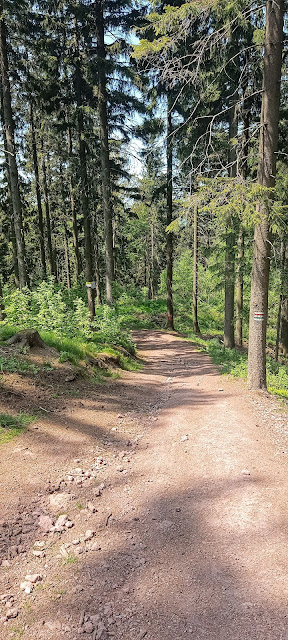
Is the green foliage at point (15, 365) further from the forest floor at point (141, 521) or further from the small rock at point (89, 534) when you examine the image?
the small rock at point (89, 534)

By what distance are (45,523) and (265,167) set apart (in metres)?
6.94

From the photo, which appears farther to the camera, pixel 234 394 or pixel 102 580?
pixel 234 394

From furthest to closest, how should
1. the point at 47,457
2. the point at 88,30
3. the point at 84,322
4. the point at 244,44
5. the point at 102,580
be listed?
the point at 88,30 < the point at 244,44 < the point at 84,322 < the point at 47,457 < the point at 102,580

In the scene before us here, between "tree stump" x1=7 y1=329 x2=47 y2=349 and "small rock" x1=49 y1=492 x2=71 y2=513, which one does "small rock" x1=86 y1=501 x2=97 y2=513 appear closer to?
"small rock" x1=49 y1=492 x2=71 y2=513

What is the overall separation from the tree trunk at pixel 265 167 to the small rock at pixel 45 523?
201 inches

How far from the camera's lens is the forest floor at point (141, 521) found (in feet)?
7.81

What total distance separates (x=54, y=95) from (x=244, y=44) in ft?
23.3

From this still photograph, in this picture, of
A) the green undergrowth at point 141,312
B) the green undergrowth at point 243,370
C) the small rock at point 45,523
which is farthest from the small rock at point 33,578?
the green undergrowth at point 141,312

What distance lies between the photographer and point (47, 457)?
438 cm

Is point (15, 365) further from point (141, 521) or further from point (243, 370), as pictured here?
point (243, 370)

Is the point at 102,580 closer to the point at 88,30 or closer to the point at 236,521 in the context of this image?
the point at 236,521

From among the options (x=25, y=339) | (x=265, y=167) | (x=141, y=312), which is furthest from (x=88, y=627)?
(x=141, y=312)

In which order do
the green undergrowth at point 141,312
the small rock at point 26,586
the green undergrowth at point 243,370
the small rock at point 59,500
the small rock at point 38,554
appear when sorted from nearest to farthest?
the small rock at point 26,586 → the small rock at point 38,554 → the small rock at point 59,500 → the green undergrowth at point 243,370 → the green undergrowth at point 141,312

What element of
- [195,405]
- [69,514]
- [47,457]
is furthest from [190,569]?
[195,405]
